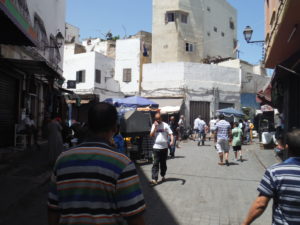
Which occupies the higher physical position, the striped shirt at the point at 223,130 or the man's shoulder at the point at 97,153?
the man's shoulder at the point at 97,153

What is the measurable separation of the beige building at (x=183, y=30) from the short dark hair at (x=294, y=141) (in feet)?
95.8

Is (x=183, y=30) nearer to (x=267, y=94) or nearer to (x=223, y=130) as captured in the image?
(x=267, y=94)

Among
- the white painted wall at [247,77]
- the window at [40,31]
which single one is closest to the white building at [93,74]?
the white painted wall at [247,77]

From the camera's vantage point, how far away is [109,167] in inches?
75.4

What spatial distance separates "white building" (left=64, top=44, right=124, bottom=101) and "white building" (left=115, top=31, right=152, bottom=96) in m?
0.75

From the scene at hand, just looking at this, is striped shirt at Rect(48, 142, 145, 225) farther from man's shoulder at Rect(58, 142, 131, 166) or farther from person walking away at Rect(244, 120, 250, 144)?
person walking away at Rect(244, 120, 250, 144)

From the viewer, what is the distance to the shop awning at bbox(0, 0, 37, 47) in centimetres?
568

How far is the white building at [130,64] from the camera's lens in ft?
97.1

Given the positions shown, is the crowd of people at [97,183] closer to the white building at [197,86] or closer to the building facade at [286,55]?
the building facade at [286,55]

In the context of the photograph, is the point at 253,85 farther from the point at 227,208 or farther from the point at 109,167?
the point at 109,167

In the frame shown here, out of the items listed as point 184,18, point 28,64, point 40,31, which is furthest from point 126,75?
point 28,64

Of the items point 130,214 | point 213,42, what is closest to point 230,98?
point 213,42

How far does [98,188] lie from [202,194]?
511 cm

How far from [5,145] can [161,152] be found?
6.25 m
